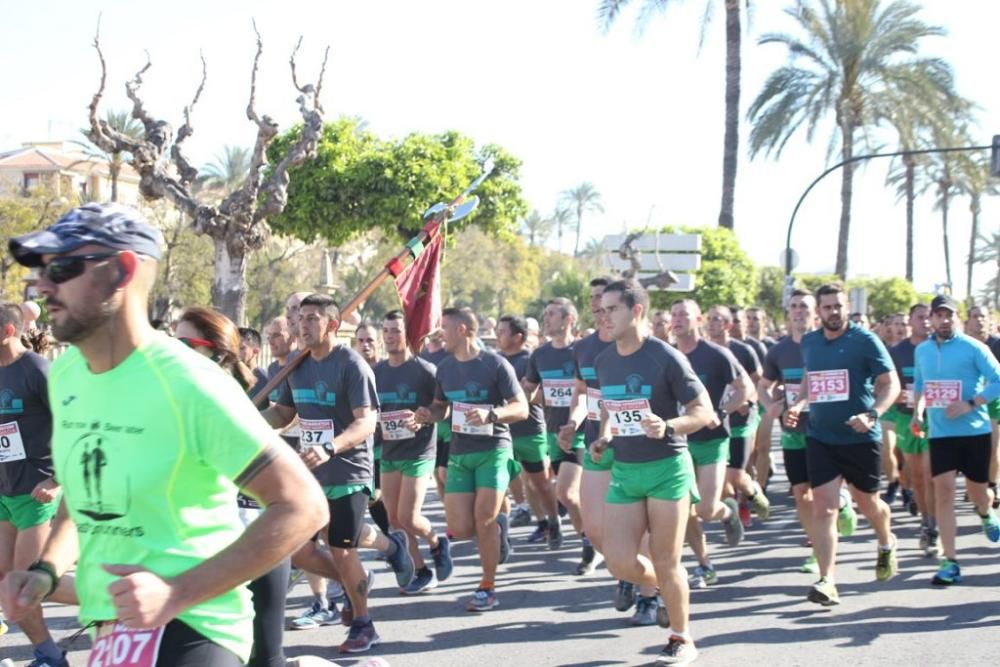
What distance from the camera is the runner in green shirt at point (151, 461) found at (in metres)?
2.54

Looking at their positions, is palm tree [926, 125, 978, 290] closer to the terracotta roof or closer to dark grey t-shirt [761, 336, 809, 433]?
dark grey t-shirt [761, 336, 809, 433]

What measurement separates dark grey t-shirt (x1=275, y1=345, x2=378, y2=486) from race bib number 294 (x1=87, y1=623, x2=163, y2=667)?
4331 mm

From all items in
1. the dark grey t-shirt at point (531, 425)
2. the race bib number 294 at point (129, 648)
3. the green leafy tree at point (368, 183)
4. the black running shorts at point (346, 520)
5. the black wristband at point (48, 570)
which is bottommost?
the black running shorts at point (346, 520)

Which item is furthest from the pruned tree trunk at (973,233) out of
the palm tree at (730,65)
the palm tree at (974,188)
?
the palm tree at (730,65)

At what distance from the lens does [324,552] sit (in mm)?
7059

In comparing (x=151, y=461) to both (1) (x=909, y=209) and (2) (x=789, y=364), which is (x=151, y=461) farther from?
(1) (x=909, y=209)

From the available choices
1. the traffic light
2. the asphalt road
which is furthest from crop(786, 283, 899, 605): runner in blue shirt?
the traffic light

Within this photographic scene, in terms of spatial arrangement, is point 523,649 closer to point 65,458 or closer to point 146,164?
point 65,458

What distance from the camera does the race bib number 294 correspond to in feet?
8.64

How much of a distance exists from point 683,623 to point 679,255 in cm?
2105

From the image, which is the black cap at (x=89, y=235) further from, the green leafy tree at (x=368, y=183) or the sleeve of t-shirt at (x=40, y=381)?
the green leafy tree at (x=368, y=183)

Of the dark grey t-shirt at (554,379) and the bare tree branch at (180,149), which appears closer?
the dark grey t-shirt at (554,379)

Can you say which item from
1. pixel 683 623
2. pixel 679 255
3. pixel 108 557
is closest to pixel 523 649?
pixel 683 623

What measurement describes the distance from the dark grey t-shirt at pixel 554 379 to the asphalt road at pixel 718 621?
1.23 m
